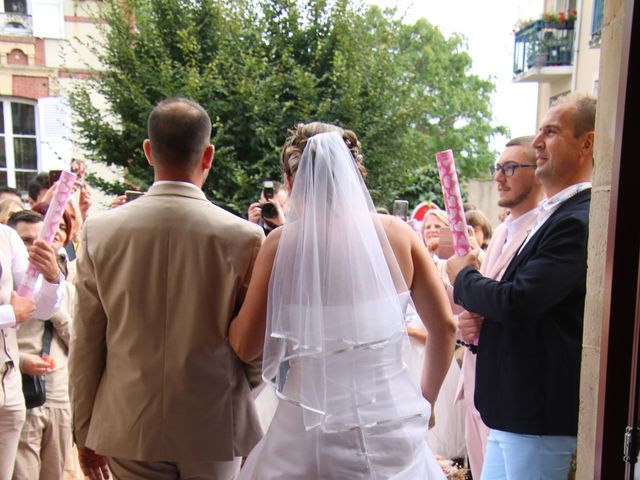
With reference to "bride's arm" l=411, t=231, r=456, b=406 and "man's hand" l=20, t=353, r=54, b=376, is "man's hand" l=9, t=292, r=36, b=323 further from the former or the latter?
"bride's arm" l=411, t=231, r=456, b=406

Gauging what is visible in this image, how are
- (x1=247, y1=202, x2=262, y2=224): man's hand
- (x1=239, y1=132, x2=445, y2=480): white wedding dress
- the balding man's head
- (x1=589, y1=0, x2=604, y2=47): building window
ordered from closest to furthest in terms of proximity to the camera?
(x1=239, y1=132, x2=445, y2=480): white wedding dress
the balding man's head
(x1=247, y1=202, x2=262, y2=224): man's hand
(x1=589, y1=0, x2=604, y2=47): building window

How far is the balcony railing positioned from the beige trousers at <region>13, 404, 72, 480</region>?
11486 millimetres

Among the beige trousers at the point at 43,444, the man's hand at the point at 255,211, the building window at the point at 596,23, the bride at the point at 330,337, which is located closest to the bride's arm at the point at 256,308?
the bride at the point at 330,337

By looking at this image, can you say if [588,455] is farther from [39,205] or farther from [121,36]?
[121,36]

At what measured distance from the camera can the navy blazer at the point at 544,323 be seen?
213 centimetres

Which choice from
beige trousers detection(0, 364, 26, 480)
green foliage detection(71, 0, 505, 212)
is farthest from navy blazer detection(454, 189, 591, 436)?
green foliage detection(71, 0, 505, 212)

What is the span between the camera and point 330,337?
202cm

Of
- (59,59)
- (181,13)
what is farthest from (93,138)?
(59,59)

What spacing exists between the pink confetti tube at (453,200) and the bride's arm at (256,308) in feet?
Answer: 3.05

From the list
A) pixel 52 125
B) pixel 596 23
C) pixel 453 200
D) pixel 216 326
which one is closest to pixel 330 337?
pixel 216 326

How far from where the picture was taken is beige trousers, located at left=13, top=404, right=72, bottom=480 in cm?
Answer: 328

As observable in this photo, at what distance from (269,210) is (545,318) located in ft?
7.23

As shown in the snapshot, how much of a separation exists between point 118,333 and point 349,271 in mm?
853

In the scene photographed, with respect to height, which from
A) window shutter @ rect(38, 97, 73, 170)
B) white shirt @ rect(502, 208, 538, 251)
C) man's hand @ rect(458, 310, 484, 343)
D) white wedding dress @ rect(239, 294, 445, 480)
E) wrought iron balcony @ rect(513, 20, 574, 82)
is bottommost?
white wedding dress @ rect(239, 294, 445, 480)
